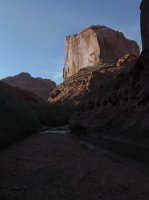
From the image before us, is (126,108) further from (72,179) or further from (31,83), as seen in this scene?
(31,83)

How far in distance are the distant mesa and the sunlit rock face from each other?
18625mm

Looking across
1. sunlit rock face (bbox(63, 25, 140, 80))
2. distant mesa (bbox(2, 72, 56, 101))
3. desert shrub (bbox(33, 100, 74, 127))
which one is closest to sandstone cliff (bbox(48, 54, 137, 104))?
desert shrub (bbox(33, 100, 74, 127))

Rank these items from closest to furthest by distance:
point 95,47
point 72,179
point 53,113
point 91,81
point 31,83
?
1. point 72,179
2. point 53,113
3. point 91,81
4. point 95,47
5. point 31,83

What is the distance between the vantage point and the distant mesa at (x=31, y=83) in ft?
481

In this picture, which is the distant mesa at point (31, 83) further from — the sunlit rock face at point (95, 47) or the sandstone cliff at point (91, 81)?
the sandstone cliff at point (91, 81)

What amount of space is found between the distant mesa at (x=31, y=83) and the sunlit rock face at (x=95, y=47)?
18625mm

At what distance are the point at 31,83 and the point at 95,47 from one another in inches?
2136

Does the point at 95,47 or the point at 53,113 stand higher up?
the point at 95,47

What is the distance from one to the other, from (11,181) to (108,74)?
207 ft

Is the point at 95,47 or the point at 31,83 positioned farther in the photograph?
the point at 31,83

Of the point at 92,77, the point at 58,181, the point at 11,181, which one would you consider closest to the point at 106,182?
the point at 58,181

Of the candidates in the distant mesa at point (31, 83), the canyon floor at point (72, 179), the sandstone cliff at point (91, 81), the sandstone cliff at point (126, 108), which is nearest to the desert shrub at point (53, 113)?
the sandstone cliff at point (91, 81)

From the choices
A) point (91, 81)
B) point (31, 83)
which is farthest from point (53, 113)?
point (31, 83)

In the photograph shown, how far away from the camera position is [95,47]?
109750mm
